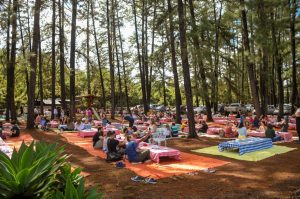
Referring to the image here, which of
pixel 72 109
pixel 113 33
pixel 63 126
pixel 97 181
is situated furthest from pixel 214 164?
pixel 113 33

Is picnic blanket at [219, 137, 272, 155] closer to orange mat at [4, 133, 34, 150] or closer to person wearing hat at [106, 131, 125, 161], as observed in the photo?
person wearing hat at [106, 131, 125, 161]

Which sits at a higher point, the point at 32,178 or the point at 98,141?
the point at 32,178

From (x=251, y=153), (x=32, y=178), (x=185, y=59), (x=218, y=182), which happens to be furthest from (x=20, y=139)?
(x=32, y=178)

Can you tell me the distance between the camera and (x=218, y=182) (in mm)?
8320

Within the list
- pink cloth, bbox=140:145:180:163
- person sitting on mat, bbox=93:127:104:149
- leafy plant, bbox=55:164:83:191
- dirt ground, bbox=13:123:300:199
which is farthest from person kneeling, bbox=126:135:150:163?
leafy plant, bbox=55:164:83:191

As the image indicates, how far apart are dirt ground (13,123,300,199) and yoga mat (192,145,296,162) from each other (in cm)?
41

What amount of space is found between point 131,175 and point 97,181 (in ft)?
3.49

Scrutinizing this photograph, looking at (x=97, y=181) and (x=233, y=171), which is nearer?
(x=97, y=181)

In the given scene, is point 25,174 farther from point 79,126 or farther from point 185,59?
point 79,126

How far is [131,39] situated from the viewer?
123 feet

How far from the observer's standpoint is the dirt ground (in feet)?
24.2

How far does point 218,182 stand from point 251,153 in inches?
163

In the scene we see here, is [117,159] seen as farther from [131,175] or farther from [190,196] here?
[190,196]

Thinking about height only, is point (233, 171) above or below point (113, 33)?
below
